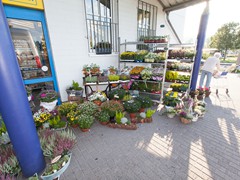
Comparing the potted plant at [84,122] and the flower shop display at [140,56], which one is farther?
the flower shop display at [140,56]

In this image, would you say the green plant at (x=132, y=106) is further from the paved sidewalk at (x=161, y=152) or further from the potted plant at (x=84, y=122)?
the potted plant at (x=84, y=122)

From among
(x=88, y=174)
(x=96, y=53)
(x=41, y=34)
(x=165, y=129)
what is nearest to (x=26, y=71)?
(x=41, y=34)

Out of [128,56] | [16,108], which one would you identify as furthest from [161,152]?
[128,56]

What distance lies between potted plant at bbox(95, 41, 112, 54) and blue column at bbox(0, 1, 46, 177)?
3.39 m

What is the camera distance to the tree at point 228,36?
1492 cm

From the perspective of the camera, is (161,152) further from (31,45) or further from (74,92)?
(31,45)

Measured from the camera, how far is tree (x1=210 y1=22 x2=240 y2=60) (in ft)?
49.0

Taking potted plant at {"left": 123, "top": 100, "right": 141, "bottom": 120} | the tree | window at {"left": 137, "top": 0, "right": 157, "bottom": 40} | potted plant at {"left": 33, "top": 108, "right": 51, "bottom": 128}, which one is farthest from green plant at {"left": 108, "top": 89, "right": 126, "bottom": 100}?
the tree

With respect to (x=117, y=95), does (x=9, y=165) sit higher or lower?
lower

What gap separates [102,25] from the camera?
4527 millimetres

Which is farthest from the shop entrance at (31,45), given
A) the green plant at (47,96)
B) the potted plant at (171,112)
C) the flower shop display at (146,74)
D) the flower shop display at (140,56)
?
the potted plant at (171,112)

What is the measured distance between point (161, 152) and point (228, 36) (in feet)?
66.8

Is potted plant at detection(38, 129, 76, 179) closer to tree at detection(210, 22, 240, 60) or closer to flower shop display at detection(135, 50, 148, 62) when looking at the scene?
flower shop display at detection(135, 50, 148, 62)

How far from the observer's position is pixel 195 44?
13.5ft
